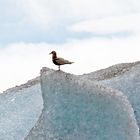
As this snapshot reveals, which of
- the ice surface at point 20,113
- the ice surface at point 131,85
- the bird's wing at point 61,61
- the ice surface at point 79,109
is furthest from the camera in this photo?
the ice surface at point 20,113

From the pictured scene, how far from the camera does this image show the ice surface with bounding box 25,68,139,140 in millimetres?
12586

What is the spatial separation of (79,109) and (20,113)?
2.35m

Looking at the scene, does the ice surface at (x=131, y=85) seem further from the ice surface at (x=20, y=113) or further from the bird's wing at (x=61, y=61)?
the bird's wing at (x=61, y=61)

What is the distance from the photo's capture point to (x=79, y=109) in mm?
12586

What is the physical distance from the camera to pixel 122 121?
12.7 meters

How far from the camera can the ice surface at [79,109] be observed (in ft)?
41.3

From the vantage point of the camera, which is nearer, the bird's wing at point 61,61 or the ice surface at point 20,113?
the bird's wing at point 61,61

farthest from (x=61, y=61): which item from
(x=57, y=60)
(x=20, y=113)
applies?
(x=20, y=113)

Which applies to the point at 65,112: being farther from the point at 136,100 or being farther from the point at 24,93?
the point at 24,93

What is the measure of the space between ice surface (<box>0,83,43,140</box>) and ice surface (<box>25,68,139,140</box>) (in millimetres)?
1550

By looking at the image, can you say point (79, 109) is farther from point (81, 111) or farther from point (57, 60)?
point (57, 60)

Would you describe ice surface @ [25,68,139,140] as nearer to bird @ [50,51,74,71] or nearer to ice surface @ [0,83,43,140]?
bird @ [50,51,74,71]

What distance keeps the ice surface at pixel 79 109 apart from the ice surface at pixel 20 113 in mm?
1550

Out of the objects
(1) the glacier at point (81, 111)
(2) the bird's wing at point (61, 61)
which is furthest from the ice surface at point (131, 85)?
(2) the bird's wing at point (61, 61)
